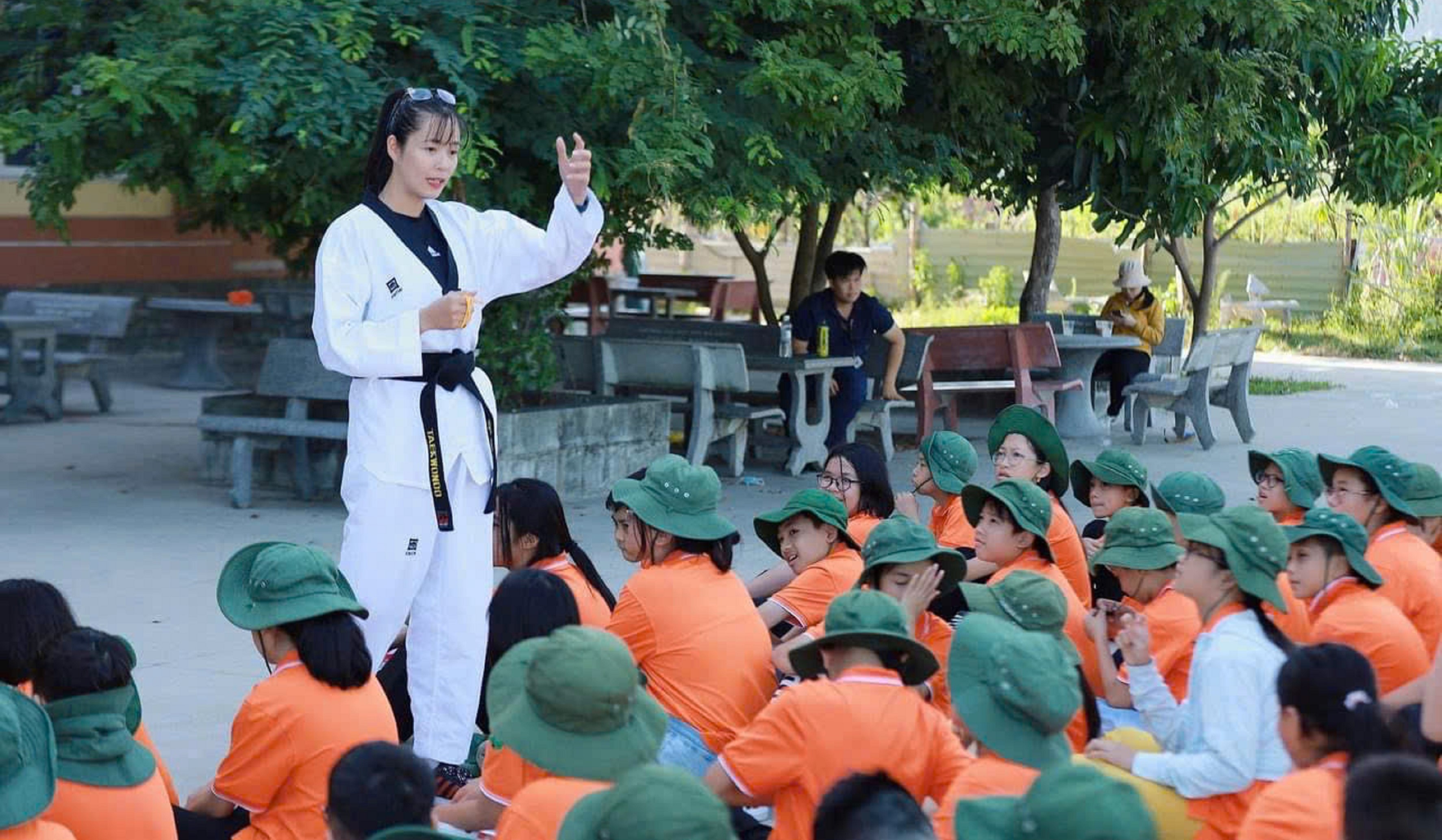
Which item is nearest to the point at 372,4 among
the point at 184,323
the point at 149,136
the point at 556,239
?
the point at 149,136

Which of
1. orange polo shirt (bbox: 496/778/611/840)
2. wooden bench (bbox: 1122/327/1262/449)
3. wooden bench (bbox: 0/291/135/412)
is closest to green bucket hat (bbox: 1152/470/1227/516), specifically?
orange polo shirt (bbox: 496/778/611/840)

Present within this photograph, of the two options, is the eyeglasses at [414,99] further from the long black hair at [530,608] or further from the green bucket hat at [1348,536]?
the green bucket hat at [1348,536]

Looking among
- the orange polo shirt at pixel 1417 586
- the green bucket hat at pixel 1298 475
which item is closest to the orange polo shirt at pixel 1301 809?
the orange polo shirt at pixel 1417 586

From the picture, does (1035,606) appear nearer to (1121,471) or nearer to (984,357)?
(1121,471)

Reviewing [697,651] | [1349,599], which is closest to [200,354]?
[697,651]

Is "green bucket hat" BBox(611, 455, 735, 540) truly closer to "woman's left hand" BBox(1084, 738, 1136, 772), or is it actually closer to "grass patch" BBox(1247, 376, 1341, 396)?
"woman's left hand" BBox(1084, 738, 1136, 772)

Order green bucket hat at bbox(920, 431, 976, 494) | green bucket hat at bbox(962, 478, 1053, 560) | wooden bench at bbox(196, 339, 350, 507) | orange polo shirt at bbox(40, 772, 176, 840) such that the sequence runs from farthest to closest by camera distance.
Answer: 1. wooden bench at bbox(196, 339, 350, 507)
2. green bucket hat at bbox(920, 431, 976, 494)
3. green bucket hat at bbox(962, 478, 1053, 560)
4. orange polo shirt at bbox(40, 772, 176, 840)

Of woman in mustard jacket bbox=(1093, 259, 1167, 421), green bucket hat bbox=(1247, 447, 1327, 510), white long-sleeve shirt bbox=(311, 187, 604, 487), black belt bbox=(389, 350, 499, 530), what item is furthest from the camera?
woman in mustard jacket bbox=(1093, 259, 1167, 421)

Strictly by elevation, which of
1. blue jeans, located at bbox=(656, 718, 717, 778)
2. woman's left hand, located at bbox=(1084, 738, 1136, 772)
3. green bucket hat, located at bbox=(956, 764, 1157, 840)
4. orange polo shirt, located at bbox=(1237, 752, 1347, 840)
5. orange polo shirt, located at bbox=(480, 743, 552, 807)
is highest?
green bucket hat, located at bbox=(956, 764, 1157, 840)

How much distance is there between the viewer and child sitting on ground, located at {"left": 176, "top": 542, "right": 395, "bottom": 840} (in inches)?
148

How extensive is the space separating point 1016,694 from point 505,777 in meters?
1.11

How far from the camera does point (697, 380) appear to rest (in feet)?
34.2

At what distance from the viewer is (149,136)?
8.51m

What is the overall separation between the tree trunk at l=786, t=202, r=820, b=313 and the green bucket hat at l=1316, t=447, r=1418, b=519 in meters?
7.76
